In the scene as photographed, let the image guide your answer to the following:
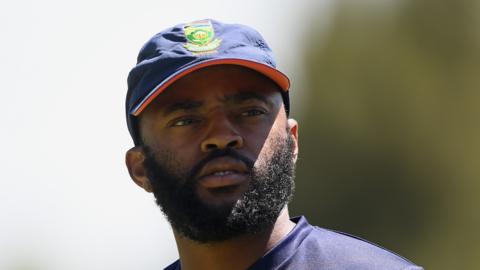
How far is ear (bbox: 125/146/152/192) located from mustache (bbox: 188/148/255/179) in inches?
15.1

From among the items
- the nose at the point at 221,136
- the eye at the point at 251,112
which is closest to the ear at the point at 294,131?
the eye at the point at 251,112

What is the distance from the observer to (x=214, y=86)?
14.5 ft

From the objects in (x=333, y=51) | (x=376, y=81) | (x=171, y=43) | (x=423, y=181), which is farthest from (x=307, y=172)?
(x=171, y=43)

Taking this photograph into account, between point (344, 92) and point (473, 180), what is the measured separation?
2976mm

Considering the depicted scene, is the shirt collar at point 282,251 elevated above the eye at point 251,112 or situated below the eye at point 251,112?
below

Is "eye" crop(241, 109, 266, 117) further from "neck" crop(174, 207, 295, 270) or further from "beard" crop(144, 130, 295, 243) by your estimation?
"neck" crop(174, 207, 295, 270)

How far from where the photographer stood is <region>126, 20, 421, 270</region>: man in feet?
13.9

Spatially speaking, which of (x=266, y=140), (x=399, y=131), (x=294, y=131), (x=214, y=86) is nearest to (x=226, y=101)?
(x=214, y=86)

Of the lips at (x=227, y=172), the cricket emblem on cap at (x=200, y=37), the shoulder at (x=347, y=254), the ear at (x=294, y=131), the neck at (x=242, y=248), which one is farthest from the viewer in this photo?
the ear at (x=294, y=131)

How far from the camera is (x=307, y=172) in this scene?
53.1ft

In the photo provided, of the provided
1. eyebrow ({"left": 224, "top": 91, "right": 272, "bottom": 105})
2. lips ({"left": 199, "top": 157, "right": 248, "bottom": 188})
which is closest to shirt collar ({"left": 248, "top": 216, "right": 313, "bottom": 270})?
lips ({"left": 199, "top": 157, "right": 248, "bottom": 188})

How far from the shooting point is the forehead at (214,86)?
173 inches

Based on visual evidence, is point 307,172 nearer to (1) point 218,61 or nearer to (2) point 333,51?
(2) point 333,51

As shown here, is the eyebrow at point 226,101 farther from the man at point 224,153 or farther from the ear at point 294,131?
the ear at point 294,131
